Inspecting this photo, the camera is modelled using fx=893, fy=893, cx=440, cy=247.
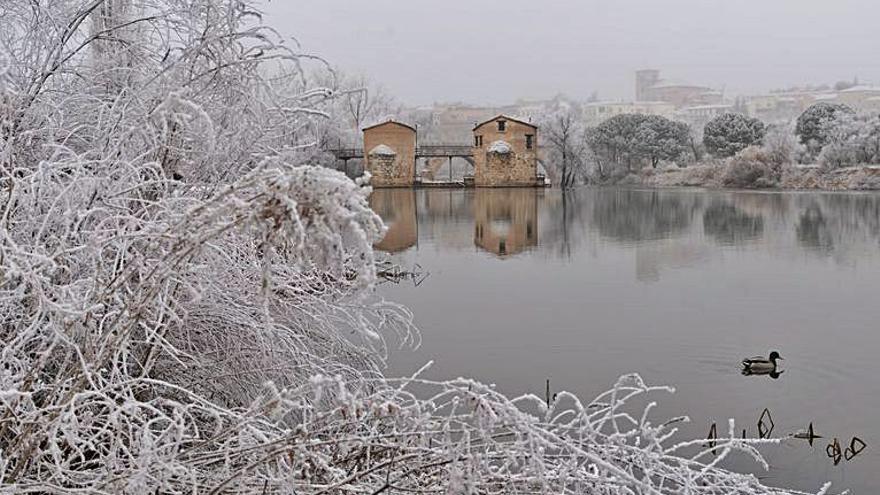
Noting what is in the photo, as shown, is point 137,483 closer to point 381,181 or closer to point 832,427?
point 832,427

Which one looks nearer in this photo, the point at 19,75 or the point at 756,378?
the point at 19,75

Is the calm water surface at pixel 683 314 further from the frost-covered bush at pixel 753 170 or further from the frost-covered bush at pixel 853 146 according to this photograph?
the frost-covered bush at pixel 753 170

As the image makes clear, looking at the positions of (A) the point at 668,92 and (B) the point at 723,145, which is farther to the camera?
(A) the point at 668,92

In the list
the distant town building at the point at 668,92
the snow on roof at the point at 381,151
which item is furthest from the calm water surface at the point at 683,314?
the distant town building at the point at 668,92

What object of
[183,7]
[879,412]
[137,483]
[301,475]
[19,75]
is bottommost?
[879,412]

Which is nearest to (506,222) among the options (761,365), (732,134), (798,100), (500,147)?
(761,365)

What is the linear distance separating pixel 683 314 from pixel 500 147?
22.7 meters

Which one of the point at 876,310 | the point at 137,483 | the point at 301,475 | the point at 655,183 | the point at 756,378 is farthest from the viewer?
the point at 655,183

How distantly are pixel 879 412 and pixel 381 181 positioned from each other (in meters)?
26.1

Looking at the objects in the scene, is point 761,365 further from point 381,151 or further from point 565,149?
point 565,149

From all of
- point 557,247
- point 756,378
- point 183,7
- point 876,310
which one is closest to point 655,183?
point 557,247

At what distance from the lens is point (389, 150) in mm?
30344

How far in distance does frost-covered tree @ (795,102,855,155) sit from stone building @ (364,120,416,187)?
13881 millimetres

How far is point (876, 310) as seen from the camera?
8930 mm
